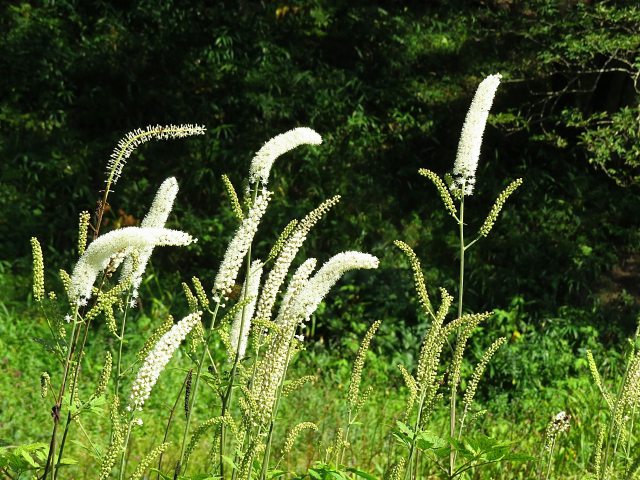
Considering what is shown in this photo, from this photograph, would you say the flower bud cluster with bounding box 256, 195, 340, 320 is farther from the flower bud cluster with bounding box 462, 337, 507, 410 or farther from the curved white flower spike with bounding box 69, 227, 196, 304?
the flower bud cluster with bounding box 462, 337, 507, 410

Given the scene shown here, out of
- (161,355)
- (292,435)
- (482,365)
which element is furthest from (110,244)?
(482,365)

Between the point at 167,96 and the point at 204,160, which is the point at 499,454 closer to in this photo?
the point at 204,160

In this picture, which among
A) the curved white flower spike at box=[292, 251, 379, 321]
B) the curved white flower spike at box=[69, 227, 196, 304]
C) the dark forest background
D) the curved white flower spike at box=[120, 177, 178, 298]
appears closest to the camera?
the curved white flower spike at box=[69, 227, 196, 304]

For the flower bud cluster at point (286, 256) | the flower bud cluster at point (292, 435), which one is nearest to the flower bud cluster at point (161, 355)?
the flower bud cluster at point (286, 256)

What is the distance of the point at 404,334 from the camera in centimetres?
822

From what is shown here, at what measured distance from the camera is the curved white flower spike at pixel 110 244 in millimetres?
1979

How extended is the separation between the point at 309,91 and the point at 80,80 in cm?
293

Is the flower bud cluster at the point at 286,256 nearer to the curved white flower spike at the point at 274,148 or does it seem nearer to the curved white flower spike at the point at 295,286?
the curved white flower spike at the point at 295,286

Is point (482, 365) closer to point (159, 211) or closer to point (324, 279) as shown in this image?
point (324, 279)

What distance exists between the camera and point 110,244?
6.57 ft

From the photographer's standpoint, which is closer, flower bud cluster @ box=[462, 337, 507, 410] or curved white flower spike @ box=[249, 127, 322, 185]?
curved white flower spike @ box=[249, 127, 322, 185]

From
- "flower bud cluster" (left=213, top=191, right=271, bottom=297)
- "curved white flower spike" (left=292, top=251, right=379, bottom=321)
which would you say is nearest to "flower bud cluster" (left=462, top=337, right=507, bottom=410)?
"curved white flower spike" (left=292, top=251, right=379, bottom=321)

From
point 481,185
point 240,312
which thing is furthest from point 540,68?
point 240,312

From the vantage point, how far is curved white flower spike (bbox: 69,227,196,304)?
1979 millimetres
